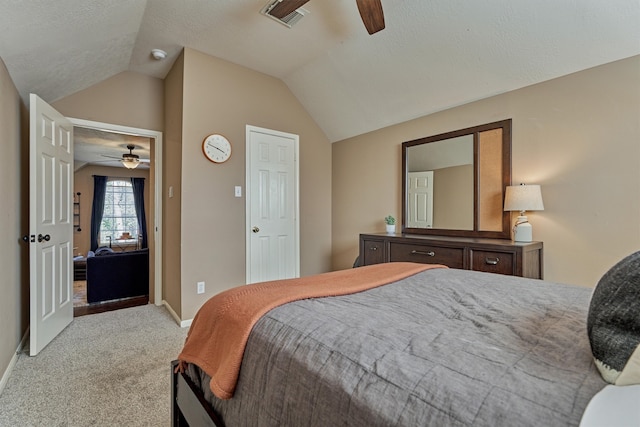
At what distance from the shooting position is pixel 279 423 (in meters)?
0.79

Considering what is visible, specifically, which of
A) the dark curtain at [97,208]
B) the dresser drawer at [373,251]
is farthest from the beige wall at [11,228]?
the dark curtain at [97,208]

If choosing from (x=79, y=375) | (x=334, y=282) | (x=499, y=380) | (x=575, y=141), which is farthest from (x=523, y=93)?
(x=79, y=375)

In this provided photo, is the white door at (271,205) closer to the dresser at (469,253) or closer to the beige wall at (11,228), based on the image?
the dresser at (469,253)

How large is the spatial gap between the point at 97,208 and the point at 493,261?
27.6 ft

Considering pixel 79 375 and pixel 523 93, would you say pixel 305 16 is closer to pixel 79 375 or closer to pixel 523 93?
pixel 523 93

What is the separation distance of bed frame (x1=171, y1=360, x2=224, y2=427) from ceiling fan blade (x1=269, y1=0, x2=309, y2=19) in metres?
2.21

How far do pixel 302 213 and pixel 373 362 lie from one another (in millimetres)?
3315

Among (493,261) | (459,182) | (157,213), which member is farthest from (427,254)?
(157,213)

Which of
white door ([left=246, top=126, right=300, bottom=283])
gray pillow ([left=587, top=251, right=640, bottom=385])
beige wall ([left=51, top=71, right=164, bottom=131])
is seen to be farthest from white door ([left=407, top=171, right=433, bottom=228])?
beige wall ([left=51, top=71, right=164, bottom=131])

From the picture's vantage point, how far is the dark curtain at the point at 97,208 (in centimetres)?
737

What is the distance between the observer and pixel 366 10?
1938mm

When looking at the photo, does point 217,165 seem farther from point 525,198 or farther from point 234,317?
point 525,198

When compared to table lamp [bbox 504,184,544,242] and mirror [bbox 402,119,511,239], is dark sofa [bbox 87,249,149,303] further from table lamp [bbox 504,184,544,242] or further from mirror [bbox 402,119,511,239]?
table lamp [bbox 504,184,544,242]

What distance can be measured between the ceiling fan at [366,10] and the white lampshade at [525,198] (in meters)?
1.63
